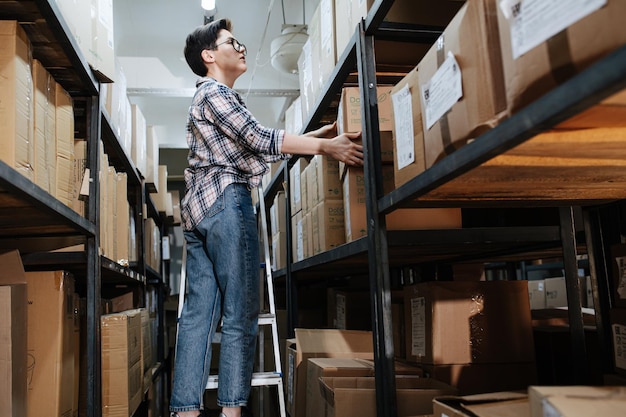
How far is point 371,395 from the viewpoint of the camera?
1518 mm

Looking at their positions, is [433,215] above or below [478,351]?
above

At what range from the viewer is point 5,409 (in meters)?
1.26

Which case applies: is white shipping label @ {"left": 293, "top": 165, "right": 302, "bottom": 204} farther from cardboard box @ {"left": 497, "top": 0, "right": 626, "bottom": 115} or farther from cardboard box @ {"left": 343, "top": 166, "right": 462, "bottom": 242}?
Result: cardboard box @ {"left": 497, "top": 0, "right": 626, "bottom": 115}

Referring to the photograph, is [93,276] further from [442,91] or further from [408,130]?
[442,91]

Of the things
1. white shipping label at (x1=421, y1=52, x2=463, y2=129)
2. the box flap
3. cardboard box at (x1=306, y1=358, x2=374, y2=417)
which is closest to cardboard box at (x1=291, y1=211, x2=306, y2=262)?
cardboard box at (x1=306, y1=358, x2=374, y2=417)

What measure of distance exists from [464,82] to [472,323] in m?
0.98

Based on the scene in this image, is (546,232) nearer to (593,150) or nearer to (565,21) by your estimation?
(593,150)

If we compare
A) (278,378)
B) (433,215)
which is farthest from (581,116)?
(278,378)

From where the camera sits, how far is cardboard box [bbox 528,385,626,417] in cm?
72

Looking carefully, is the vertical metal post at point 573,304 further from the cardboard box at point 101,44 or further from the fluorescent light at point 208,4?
the fluorescent light at point 208,4

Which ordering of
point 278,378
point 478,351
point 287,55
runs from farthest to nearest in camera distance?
1. point 287,55
2. point 278,378
3. point 478,351

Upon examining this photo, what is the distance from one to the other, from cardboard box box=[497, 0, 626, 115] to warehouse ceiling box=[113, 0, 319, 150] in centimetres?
354

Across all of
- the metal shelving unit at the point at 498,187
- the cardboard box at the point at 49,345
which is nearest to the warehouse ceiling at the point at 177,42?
the metal shelving unit at the point at 498,187

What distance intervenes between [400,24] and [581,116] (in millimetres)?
958
